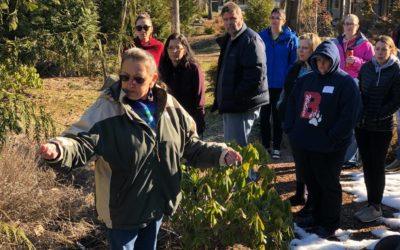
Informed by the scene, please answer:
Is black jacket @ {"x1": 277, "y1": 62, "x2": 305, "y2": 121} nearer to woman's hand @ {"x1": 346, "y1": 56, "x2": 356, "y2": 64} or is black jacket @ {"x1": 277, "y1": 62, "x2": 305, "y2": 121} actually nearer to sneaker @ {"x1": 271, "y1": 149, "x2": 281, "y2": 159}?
woman's hand @ {"x1": 346, "y1": 56, "x2": 356, "y2": 64}

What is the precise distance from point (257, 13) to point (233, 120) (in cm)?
1444

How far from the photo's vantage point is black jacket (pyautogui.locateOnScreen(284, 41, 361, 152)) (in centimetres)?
403

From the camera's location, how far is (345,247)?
418cm

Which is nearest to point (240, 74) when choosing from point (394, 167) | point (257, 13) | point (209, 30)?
point (394, 167)

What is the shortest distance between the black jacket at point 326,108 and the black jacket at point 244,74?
57 centimetres

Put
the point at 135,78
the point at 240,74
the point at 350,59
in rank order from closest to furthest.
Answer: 1. the point at 135,78
2. the point at 240,74
3. the point at 350,59

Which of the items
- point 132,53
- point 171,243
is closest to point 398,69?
point 171,243

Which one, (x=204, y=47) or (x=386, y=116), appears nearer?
(x=386, y=116)

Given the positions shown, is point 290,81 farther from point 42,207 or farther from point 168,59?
point 42,207

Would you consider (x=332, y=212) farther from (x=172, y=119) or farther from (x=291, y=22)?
(x=291, y=22)

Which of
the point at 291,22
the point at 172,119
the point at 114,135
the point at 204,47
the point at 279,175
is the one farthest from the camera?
the point at 204,47

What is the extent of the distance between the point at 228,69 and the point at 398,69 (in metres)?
1.57

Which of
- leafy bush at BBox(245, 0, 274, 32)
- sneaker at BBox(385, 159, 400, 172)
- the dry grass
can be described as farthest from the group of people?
leafy bush at BBox(245, 0, 274, 32)

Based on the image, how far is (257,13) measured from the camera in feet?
61.3
